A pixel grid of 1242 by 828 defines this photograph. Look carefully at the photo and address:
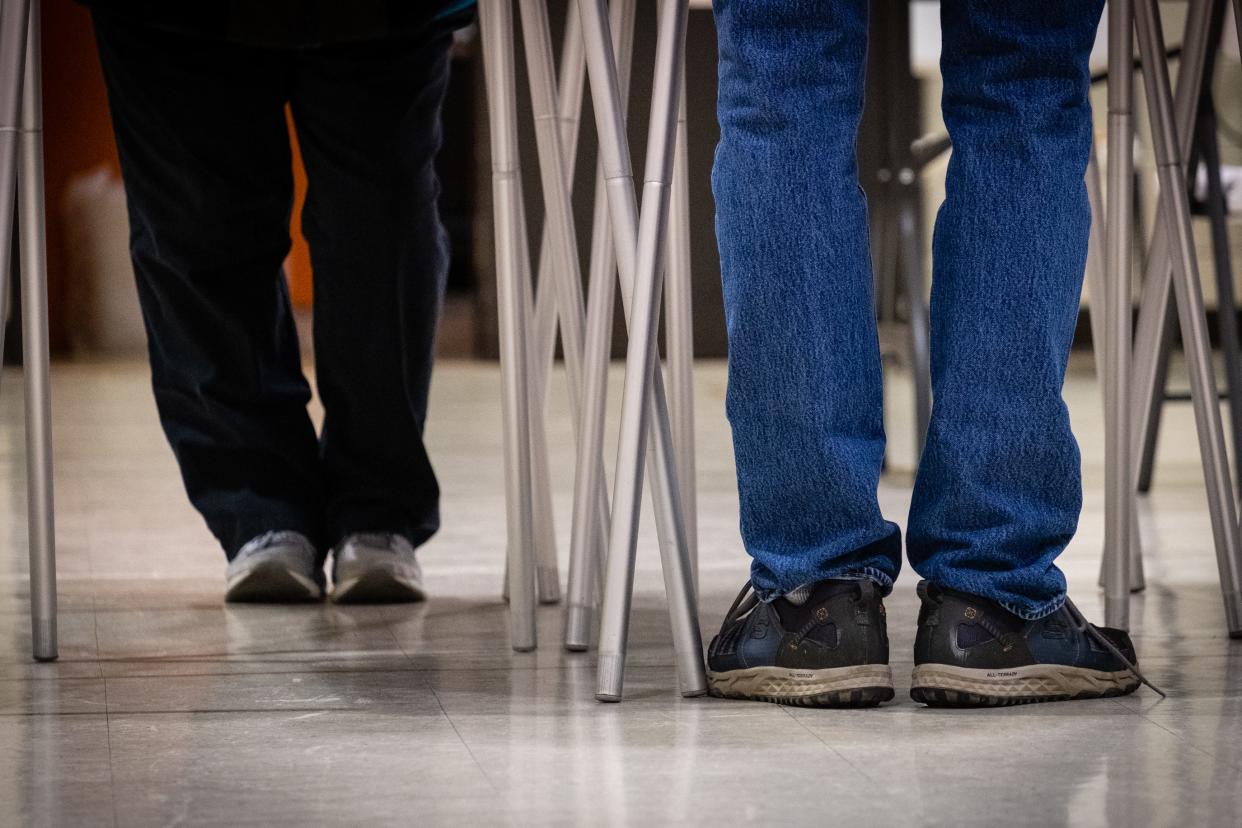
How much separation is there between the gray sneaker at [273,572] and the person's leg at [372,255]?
6 centimetres

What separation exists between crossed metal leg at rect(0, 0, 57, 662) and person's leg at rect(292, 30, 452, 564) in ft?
1.08

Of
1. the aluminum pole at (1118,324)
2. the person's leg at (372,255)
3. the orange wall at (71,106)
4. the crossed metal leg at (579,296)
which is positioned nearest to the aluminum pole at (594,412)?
the crossed metal leg at (579,296)

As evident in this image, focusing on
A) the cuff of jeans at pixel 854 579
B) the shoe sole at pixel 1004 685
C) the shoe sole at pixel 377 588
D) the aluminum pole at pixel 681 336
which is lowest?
the shoe sole at pixel 377 588

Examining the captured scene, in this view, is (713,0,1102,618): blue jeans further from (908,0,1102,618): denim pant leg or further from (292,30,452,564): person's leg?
(292,30,452,564): person's leg

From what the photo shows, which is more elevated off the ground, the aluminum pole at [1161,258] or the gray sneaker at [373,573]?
the aluminum pole at [1161,258]

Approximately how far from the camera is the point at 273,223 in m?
1.46

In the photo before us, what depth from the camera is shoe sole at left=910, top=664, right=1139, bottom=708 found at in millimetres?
954

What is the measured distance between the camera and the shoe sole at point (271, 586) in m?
1.37

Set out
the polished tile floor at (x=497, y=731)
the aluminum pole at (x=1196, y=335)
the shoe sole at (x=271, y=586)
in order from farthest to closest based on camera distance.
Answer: the shoe sole at (x=271, y=586), the aluminum pole at (x=1196, y=335), the polished tile floor at (x=497, y=731)

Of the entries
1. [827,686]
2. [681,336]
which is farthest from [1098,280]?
[827,686]

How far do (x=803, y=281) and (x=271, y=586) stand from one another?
632 mm

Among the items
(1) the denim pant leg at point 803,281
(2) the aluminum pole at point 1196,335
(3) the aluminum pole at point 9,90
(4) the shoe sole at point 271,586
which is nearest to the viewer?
(1) the denim pant leg at point 803,281

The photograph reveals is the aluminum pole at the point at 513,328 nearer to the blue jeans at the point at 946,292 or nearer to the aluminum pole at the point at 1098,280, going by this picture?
the blue jeans at the point at 946,292

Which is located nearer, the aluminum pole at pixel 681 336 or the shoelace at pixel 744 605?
the shoelace at pixel 744 605
